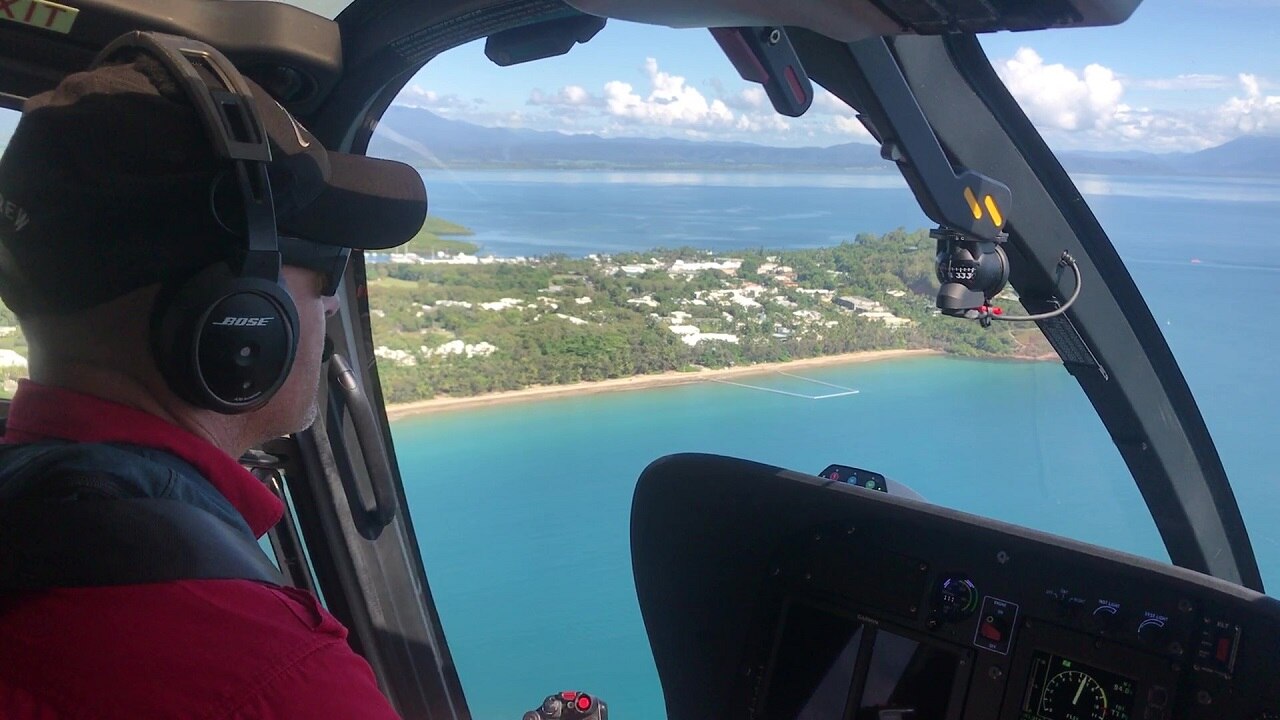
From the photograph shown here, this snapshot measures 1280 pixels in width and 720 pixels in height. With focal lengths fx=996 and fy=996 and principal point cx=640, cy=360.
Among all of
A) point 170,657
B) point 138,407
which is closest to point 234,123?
point 138,407

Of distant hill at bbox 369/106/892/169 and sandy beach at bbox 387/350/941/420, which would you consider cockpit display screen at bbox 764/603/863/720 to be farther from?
distant hill at bbox 369/106/892/169

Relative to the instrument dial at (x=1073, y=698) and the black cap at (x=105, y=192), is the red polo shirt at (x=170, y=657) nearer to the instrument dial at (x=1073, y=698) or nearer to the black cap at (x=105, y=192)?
the black cap at (x=105, y=192)

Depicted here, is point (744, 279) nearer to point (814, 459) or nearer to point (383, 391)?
point (814, 459)

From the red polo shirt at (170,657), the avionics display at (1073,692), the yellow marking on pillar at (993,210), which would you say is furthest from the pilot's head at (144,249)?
the avionics display at (1073,692)

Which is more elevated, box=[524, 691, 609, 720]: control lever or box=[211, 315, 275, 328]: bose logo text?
box=[211, 315, 275, 328]: bose logo text

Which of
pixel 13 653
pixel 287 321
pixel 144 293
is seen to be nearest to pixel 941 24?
pixel 287 321

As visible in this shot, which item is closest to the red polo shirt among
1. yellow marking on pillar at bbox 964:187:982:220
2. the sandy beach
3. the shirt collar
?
the shirt collar

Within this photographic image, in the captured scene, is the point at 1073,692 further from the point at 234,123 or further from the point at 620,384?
the point at 234,123
